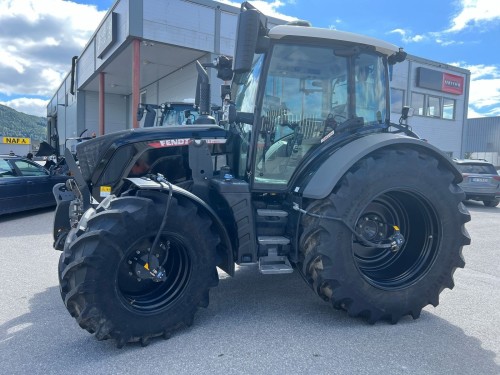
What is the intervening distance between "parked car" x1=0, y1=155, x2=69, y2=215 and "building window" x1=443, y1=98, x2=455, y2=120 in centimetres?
2034

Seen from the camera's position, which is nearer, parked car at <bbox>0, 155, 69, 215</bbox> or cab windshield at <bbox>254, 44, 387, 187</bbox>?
cab windshield at <bbox>254, 44, 387, 187</bbox>

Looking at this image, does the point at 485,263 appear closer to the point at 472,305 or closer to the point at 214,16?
the point at 472,305

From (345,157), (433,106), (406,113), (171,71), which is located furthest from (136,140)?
(433,106)

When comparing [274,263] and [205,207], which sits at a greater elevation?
[205,207]

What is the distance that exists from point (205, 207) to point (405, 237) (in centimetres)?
210

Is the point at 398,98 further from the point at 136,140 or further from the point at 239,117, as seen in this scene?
the point at 136,140

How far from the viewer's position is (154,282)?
323 centimetres

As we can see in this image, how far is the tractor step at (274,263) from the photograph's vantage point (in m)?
3.36

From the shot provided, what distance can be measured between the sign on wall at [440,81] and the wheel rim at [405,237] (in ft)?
61.4

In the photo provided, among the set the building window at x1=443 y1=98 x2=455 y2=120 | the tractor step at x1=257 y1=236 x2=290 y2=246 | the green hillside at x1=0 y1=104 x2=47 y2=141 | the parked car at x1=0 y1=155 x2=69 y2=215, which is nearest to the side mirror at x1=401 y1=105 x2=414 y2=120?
the tractor step at x1=257 y1=236 x2=290 y2=246

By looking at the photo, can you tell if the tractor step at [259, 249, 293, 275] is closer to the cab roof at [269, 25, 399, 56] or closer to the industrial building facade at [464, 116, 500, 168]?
the cab roof at [269, 25, 399, 56]

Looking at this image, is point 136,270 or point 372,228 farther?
point 372,228

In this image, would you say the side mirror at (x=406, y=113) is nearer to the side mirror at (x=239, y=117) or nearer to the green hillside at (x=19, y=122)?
the side mirror at (x=239, y=117)

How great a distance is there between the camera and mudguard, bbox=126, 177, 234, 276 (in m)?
3.05
